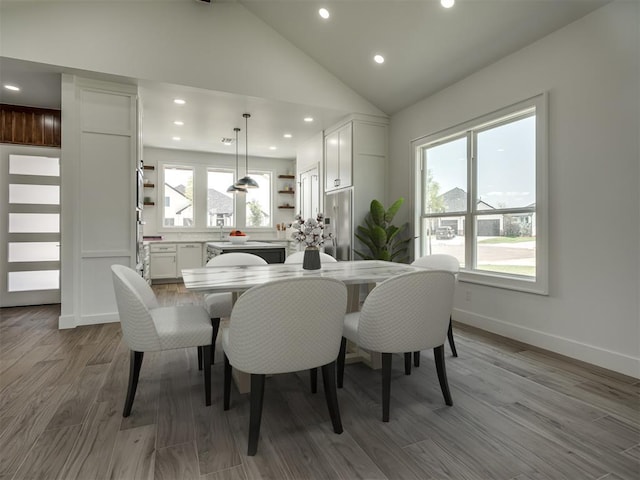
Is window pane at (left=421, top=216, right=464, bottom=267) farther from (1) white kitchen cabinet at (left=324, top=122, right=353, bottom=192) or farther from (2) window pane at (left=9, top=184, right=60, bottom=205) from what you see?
(2) window pane at (left=9, top=184, right=60, bottom=205)

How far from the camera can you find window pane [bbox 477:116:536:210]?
3215mm

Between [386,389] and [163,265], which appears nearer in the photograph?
[386,389]

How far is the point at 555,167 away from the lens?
2939 mm

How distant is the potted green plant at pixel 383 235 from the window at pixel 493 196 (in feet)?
1.33

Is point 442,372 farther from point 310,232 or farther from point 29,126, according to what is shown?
point 29,126

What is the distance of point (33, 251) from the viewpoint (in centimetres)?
465

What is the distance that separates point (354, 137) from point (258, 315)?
13.0 feet

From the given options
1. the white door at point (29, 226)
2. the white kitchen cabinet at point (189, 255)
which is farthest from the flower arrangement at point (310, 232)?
the white kitchen cabinet at point (189, 255)

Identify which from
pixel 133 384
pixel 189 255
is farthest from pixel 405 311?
pixel 189 255

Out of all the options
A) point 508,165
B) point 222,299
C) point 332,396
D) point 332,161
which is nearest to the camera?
point 332,396

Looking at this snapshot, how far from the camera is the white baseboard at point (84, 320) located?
3.60 metres

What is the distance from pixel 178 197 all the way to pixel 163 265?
1.64m

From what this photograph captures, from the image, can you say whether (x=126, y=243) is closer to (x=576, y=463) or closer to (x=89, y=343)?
(x=89, y=343)

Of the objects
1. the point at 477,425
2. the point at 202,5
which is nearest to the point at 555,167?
the point at 477,425
